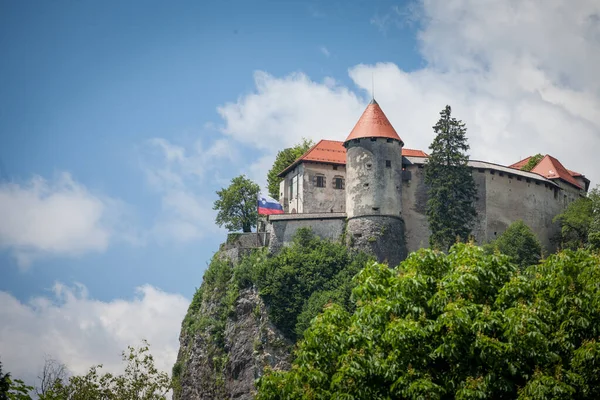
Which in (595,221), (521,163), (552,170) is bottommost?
(595,221)

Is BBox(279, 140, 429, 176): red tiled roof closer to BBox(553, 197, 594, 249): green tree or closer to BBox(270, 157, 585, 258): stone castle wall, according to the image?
BBox(270, 157, 585, 258): stone castle wall

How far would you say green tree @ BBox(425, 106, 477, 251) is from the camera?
6209 centimetres

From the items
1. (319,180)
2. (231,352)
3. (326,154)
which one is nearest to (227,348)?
(231,352)

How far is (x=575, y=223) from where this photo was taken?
67.5 m

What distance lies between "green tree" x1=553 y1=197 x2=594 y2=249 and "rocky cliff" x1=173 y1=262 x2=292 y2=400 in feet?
75.4

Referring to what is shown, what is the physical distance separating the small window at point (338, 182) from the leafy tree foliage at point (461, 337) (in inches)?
1355

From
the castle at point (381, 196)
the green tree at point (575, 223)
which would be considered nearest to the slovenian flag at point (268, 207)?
the castle at point (381, 196)

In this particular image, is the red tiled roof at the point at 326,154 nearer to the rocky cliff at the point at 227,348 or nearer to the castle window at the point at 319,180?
the castle window at the point at 319,180

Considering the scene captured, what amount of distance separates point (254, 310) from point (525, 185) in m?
23.5

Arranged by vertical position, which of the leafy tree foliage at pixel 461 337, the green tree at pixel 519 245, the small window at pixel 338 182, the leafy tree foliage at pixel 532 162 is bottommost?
the leafy tree foliage at pixel 461 337

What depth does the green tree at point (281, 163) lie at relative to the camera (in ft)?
250

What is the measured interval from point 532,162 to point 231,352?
34448mm

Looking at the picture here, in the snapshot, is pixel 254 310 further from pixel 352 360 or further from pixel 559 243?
pixel 352 360

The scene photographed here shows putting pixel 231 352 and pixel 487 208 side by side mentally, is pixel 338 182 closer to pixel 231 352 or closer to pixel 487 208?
pixel 487 208
